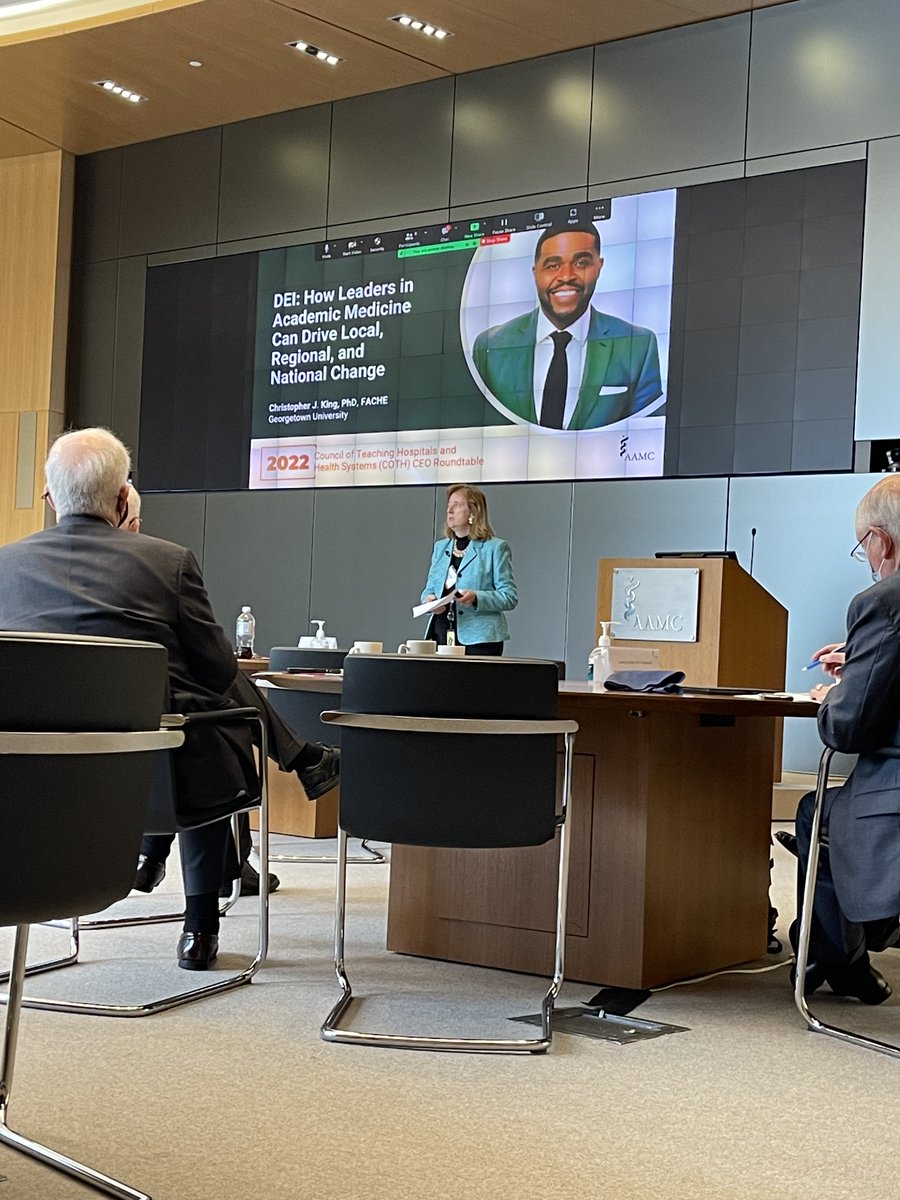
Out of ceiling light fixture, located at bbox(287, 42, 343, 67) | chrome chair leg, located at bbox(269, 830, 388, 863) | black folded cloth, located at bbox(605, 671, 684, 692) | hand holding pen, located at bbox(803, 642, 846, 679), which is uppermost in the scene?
ceiling light fixture, located at bbox(287, 42, 343, 67)

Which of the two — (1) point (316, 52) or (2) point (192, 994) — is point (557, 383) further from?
(2) point (192, 994)

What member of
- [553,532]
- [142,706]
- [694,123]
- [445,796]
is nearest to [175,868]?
[445,796]

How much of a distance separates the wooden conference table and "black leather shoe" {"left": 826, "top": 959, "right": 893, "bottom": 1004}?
363 mm

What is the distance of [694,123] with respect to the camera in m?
8.43

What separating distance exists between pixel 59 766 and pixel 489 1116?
1.06 m

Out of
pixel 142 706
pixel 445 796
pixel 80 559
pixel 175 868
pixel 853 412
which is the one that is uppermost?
pixel 853 412

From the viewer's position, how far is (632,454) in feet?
28.0

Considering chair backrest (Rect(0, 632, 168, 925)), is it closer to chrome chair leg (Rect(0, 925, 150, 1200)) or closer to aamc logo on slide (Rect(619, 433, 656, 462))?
chrome chair leg (Rect(0, 925, 150, 1200))

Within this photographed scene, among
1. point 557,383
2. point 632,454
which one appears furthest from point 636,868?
point 557,383

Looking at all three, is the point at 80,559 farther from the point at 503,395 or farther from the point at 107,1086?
the point at 503,395

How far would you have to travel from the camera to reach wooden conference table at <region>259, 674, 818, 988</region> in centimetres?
353

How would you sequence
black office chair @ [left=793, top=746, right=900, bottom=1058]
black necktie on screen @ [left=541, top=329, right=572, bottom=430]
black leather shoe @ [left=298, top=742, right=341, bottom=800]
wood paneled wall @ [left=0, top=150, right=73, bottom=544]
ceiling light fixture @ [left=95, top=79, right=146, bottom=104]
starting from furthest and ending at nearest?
wood paneled wall @ [left=0, top=150, right=73, bottom=544] < ceiling light fixture @ [left=95, top=79, right=146, bottom=104] < black necktie on screen @ [left=541, top=329, right=572, bottom=430] < black leather shoe @ [left=298, top=742, right=341, bottom=800] < black office chair @ [left=793, top=746, right=900, bottom=1058]

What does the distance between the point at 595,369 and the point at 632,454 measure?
0.58m

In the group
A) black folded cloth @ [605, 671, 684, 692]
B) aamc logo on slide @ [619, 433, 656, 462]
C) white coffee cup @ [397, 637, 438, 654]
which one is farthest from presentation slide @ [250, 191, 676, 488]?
black folded cloth @ [605, 671, 684, 692]
